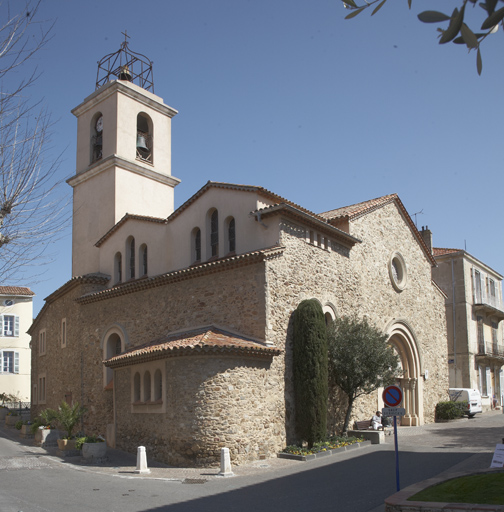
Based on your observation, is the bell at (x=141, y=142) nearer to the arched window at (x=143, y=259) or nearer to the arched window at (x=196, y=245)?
the arched window at (x=143, y=259)

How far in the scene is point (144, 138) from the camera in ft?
98.9

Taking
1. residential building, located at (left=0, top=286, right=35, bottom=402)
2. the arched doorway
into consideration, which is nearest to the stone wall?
the arched doorway

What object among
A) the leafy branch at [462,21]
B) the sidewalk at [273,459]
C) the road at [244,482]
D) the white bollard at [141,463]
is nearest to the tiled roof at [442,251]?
the sidewalk at [273,459]

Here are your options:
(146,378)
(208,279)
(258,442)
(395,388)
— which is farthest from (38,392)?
(395,388)

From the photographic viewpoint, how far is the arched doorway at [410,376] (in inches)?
1048

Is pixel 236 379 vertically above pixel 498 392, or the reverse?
pixel 236 379

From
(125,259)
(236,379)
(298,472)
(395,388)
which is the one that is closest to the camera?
(395,388)

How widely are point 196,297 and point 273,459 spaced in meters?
6.21

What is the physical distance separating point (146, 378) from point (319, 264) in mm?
7524

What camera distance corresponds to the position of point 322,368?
18562 millimetres

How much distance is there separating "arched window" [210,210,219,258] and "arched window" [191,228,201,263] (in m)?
0.84

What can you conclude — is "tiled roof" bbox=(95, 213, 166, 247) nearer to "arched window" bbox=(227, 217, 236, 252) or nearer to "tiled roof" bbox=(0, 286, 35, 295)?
"arched window" bbox=(227, 217, 236, 252)

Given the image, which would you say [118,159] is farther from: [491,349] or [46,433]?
[491,349]

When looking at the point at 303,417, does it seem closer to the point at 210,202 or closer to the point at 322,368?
the point at 322,368
